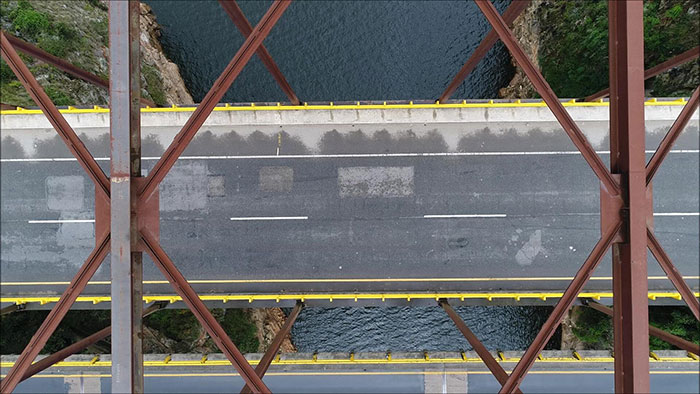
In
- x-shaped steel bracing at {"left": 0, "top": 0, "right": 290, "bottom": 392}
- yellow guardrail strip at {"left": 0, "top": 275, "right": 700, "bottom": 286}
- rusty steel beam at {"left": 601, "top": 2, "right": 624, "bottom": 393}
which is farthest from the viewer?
yellow guardrail strip at {"left": 0, "top": 275, "right": 700, "bottom": 286}

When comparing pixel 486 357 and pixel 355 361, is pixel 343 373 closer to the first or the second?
pixel 355 361

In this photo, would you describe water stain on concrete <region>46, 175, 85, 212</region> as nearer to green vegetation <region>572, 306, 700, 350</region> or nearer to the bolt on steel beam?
the bolt on steel beam

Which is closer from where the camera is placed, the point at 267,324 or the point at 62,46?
the point at 62,46

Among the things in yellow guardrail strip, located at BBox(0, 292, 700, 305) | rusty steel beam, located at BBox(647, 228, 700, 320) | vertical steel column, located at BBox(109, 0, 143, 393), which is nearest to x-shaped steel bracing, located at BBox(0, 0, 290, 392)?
vertical steel column, located at BBox(109, 0, 143, 393)

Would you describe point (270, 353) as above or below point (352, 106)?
below

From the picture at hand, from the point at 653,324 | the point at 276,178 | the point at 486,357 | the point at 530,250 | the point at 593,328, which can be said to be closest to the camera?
the point at 486,357

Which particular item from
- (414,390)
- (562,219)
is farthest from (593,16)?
(414,390)

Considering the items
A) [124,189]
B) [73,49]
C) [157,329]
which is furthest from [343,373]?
[73,49]
